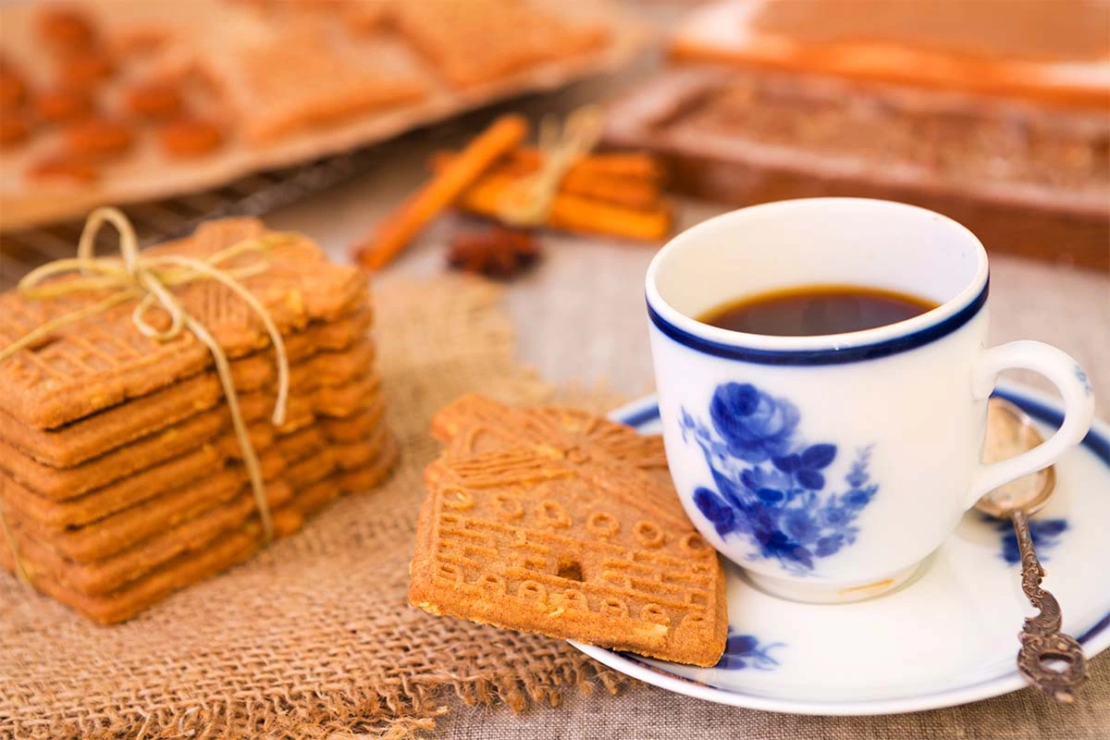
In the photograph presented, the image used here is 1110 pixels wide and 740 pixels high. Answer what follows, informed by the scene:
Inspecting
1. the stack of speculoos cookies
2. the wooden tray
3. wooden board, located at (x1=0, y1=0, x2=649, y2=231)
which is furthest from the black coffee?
wooden board, located at (x1=0, y1=0, x2=649, y2=231)

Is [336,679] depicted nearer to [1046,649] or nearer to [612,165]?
[1046,649]

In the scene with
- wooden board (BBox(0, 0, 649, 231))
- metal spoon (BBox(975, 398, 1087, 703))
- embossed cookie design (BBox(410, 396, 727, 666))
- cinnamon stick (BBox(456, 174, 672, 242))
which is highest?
wooden board (BBox(0, 0, 649, 231))

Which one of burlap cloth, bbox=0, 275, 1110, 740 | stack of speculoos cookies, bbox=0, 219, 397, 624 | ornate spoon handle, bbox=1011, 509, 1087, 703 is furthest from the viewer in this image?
stack of speculoos cookies, bbox=0, 219, 397, 624

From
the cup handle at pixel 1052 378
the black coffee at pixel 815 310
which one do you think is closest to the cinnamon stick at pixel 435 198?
the black coffee at pixel 815 310

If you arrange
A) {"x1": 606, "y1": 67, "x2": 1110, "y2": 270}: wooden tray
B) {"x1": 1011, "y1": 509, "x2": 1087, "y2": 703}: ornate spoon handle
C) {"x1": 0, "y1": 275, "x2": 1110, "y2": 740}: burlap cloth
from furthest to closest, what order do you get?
{"x1": 606, "y1": 67, "x2": 1110, "y2": 270}: wooden tray → {"x1": 0, "y1": 275, "x2": 1110, "y2": 740}: burlap cloth → {"x1": 1011, "y1": 509, "x2": 1087, "y2": 703}: ornate spoon handle

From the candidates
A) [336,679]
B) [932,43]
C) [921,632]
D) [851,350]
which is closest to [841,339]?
[851,350]

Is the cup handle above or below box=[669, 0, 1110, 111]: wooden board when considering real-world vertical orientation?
above

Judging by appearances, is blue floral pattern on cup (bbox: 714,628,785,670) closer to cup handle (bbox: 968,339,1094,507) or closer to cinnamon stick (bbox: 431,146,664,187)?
cup handle (bbox: 968,339,1094,507)

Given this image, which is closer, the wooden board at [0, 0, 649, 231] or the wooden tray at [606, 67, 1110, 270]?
the wooden tray at [606, 67, 1110, 270]
